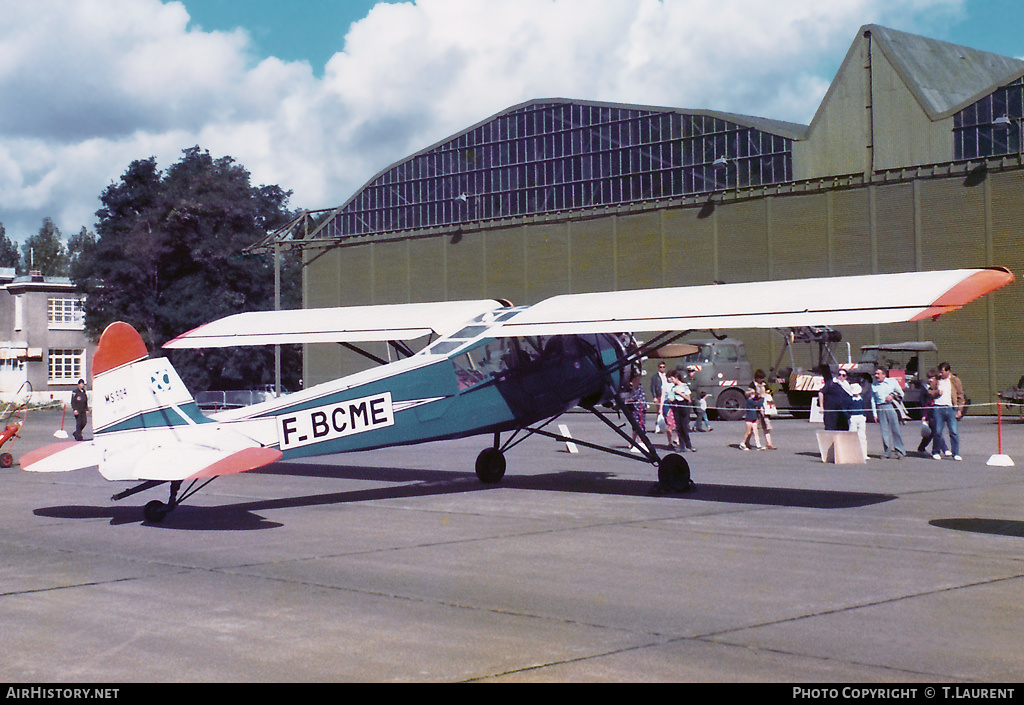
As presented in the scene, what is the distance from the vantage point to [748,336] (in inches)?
1929

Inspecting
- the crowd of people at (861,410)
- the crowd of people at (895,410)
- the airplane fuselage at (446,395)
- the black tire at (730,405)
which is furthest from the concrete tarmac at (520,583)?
the black tire at (730,405)

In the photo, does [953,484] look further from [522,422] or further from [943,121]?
[943,121]

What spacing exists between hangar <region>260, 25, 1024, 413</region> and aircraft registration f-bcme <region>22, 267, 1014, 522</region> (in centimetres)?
3290

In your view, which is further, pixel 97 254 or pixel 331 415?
pixel 97 254

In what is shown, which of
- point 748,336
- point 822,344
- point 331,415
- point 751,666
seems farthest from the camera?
point 748,336

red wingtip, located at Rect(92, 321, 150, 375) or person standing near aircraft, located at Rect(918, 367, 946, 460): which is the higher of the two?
red wingtip, located at Rect(92, 321, 150, 375)

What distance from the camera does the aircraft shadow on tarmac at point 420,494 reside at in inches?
500

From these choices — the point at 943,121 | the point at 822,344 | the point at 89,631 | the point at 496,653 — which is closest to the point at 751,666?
the point at 496,653

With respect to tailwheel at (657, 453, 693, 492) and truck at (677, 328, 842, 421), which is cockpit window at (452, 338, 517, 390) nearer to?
tailwheel at (657, 453, 693, 492)

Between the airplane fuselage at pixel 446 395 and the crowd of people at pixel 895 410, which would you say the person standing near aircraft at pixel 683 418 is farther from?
the airplane fuselage at pixel 446 395

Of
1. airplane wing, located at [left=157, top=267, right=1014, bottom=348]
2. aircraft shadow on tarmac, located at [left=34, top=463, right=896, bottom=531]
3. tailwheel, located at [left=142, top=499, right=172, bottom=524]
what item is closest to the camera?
airplane wing, located at [left=157, top=267, right=1014, bottom=348]

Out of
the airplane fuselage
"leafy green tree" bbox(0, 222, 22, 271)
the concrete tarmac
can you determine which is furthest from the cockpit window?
"leafy green tree" bbox(0, 222, 22, 271)

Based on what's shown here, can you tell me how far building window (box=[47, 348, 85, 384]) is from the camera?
267 ft

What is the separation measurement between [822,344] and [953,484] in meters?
24.0
